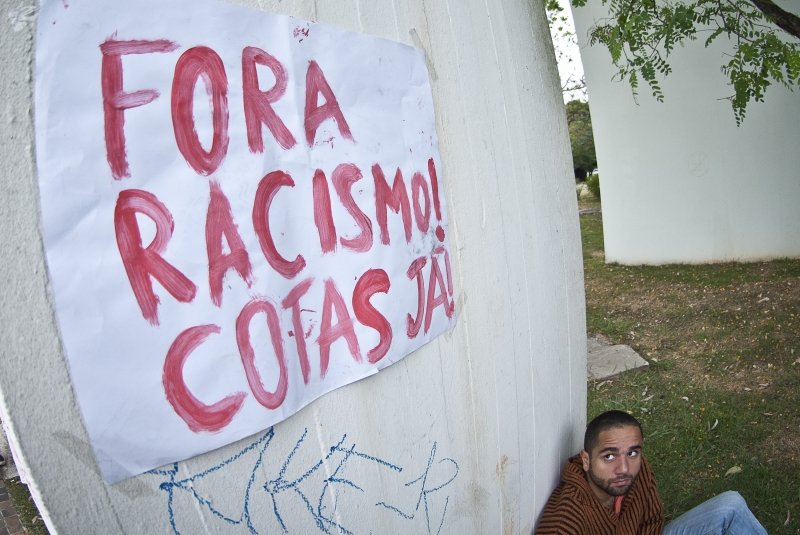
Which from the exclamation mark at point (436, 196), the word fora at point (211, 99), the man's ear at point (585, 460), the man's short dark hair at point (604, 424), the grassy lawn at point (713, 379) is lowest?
the grassy lawn at point (713, 379)

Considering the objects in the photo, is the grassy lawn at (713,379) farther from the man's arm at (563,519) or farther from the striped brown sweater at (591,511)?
the man's arm at (563,519)

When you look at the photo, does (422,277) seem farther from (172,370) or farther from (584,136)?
(584,136)

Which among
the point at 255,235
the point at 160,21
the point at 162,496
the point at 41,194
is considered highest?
the point at 160,21

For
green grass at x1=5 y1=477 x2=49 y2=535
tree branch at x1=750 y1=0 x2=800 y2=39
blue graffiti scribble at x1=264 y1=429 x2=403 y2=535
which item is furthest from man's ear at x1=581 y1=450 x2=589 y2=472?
green grass at x1=5 y1=477 x2=49 y2=535

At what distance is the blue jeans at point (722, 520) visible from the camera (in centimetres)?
230

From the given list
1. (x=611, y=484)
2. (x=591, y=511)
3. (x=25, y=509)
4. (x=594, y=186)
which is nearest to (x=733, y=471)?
(x=611, y=484)

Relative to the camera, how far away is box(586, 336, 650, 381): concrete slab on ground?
16.9ft

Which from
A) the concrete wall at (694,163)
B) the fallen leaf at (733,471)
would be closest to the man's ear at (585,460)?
the fallen leaf at (733,471)

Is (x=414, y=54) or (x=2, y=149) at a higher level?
(x=414, y=54)

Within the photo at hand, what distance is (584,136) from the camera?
767 inches

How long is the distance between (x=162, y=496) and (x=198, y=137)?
60 centimetres

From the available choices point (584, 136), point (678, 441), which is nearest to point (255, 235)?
point (678, 441)

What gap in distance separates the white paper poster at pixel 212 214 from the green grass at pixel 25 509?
14.2 feet

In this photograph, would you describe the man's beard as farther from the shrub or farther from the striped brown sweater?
the shrub
